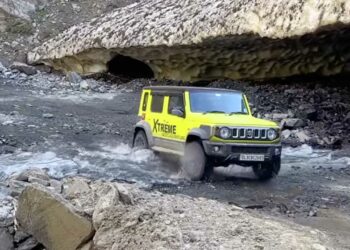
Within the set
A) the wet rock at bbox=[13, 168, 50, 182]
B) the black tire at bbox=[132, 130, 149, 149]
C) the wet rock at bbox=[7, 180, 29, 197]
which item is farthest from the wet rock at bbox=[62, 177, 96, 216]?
the black tire at bbox=[132, 130, 149, 149]

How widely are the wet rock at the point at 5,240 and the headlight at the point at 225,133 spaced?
3.99 m

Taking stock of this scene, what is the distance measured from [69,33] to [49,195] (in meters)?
19.6

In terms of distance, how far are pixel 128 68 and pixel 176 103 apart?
49.7ft

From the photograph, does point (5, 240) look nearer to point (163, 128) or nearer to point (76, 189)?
point (76, 189)

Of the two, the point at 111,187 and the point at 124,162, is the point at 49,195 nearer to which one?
the point at 111,187

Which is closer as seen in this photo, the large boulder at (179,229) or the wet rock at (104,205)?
the large boulder at (179,229)

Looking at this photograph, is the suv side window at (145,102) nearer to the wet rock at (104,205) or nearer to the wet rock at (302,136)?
the wet rock at (302,136)

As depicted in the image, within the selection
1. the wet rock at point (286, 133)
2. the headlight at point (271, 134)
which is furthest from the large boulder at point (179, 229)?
the wet rock at point (286, 133)

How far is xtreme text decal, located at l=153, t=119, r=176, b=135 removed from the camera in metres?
10.1

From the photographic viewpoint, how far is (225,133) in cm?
903

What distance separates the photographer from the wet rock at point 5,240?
5988 millimetres

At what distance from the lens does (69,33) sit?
967 inches

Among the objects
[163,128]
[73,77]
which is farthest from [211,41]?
[73,77]

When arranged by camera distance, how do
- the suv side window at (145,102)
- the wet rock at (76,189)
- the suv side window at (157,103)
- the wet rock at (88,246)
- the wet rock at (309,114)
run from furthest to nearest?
the wet rock at (309,114) → the suv side window at (145,102) → the suv side window at (157,103) → the wet rock at (76,189) → the wet rock at (88,246)
